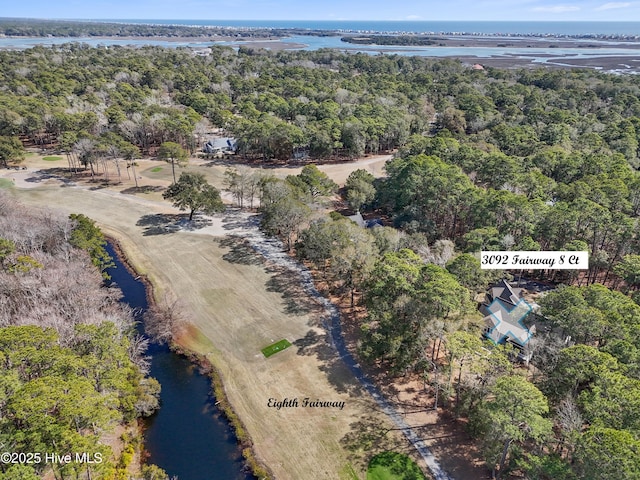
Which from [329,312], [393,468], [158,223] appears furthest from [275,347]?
[158,223]

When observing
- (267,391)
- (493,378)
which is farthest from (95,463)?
(493,378)

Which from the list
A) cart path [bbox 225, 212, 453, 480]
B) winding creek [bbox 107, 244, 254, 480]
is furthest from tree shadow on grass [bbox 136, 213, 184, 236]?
winding creek [bbox 107, 244, 254, 480]

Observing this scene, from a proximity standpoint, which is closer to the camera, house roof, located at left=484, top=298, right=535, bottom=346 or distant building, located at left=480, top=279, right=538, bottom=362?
distant building, located at left=480, top=279, right=538, bottom=362

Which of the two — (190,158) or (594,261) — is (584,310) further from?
(190,158)

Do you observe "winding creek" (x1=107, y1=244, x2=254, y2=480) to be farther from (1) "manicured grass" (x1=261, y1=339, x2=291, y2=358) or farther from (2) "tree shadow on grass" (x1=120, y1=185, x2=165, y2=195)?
(2) "tree shadow on grass" (x1=120, y1=185, x2=165, y2=195)

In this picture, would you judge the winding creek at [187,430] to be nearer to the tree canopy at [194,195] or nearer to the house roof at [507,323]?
the house roof at [507,323]
